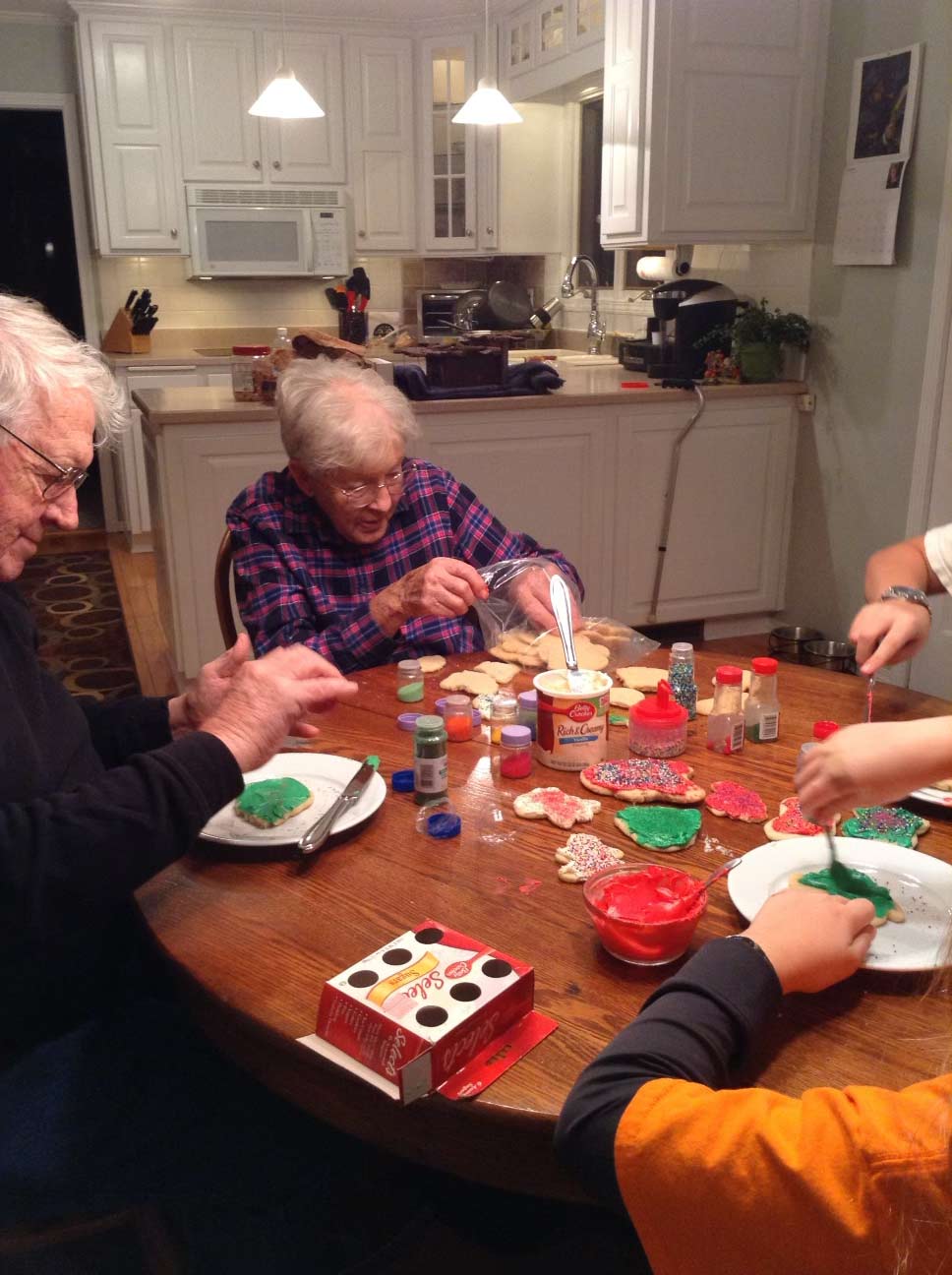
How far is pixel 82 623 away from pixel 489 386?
6.68 feet

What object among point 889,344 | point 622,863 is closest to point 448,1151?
point 622,863

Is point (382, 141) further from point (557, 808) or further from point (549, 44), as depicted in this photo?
point (557, 808)

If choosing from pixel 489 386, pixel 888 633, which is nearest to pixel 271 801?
pixel 888 633

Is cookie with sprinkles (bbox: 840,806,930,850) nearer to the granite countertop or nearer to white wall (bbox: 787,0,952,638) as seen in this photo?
the granite countertop

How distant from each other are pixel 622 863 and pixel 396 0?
A: 5568 millimetres

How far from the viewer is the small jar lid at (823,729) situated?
1.47 meters

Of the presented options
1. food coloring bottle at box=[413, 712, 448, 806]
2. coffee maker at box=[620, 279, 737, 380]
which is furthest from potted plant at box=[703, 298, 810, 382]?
food coloring bottle at box=[413, 712, 448, 806]

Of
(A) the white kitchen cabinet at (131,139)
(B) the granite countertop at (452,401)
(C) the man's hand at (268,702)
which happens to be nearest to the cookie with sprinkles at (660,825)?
(C) the man's hand at (268,702)

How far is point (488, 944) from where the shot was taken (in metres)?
1.01

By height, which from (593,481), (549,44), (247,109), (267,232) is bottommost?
(593,481)

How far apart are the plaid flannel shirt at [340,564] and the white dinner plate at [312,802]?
1.68ft

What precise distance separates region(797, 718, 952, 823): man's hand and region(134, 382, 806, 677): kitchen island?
2756 millimetres

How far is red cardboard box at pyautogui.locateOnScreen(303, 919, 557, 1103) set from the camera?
82 centimetres

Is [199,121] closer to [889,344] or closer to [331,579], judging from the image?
[889,344]
